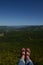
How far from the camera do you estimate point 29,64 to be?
2.99 m

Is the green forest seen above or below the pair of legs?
below

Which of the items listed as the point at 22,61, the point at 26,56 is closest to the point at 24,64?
the point at 22,61

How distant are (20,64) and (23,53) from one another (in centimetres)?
47

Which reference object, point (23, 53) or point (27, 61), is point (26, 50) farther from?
point (27, 61)

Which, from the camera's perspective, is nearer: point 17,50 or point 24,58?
point 24,58

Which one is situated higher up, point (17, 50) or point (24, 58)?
point (24, 58)

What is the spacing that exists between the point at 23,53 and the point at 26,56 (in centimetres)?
10

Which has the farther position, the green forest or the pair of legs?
the green forest

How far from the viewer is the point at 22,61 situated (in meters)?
3.03

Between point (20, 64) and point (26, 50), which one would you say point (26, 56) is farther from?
point (20, 64)

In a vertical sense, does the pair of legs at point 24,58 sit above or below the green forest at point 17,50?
above

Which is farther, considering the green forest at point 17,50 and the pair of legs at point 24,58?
the green forest at point 17,50

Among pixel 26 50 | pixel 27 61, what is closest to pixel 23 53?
pixel 26 50

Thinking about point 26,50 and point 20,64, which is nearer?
point 20,64
